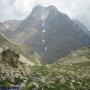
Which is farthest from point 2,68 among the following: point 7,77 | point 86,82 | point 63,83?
point 86,82

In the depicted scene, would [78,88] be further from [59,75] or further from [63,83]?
[59,75]

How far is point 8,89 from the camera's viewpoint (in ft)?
252

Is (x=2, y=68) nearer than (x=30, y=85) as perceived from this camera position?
No

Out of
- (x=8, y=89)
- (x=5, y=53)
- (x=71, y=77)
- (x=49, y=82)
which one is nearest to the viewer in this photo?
(x=8, y=89)

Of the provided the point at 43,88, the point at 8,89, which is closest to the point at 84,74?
the point at 43,88

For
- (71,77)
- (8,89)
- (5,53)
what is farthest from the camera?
(5,53)

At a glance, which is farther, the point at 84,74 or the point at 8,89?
the point at 84,74

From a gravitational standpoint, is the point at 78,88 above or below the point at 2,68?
below

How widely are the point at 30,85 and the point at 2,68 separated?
954 cm

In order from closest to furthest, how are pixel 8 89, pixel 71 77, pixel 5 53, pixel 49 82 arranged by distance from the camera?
1. pixel 8 89
2. pixel 49 82
3. pixel 71 77
4. pixel 5 53

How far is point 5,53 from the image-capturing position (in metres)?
96.3

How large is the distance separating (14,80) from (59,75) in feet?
50.4

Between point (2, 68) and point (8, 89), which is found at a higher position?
point (2, 68)

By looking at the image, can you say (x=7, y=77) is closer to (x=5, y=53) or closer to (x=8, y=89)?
(x=8, y=89)
